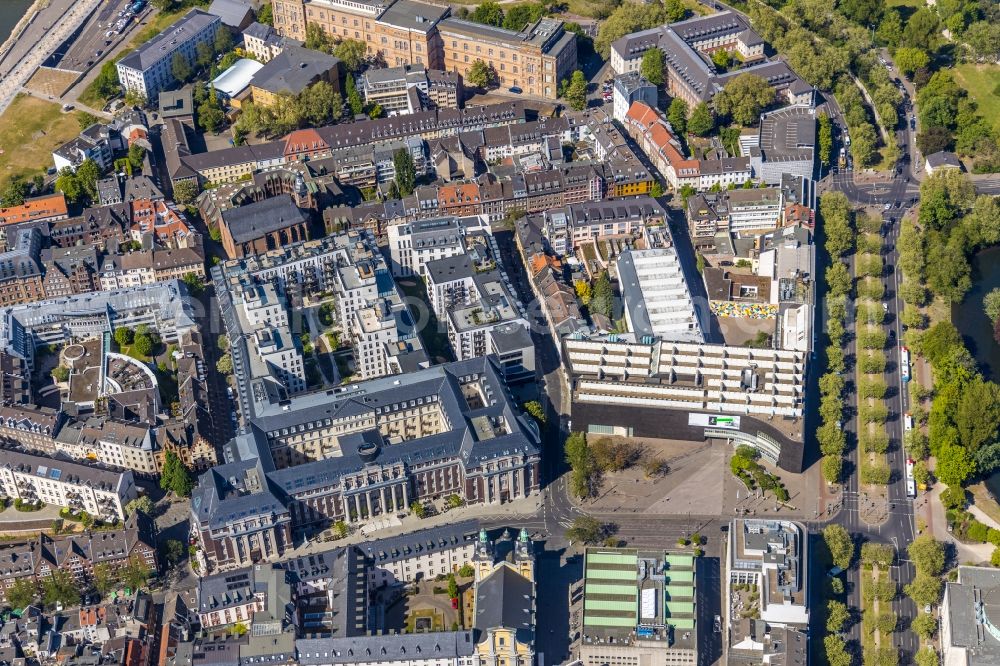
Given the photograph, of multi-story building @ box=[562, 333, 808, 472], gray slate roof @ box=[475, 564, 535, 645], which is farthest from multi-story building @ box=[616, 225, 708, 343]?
gray slate roof @ box=[475, 564, 535, 645]

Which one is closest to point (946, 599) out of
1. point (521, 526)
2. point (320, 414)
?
point (521, 526)

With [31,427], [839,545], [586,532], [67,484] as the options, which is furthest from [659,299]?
[31,427]

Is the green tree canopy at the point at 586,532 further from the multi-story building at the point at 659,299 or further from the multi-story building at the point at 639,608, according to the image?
the multi-story building at the point at 659,299

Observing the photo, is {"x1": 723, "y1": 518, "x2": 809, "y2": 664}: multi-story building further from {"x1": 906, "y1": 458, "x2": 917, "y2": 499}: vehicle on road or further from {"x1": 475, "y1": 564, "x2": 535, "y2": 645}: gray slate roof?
{"x1": 475, "y1": 564, "x2": 535, "y2": 645}: gray slate roof

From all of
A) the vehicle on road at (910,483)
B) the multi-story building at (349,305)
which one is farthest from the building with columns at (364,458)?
the vehicle on road at (910,483)

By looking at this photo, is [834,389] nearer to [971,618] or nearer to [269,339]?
[971,618]
